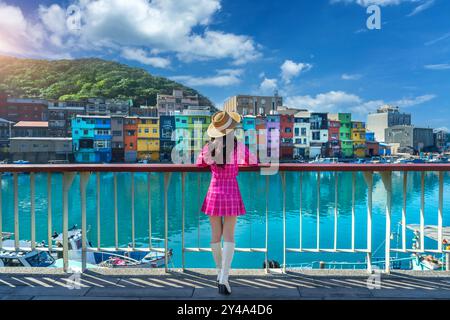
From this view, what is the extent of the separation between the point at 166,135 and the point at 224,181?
1620 inches

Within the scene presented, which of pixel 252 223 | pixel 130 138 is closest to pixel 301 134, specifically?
pixel 130 138

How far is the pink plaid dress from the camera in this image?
224cm

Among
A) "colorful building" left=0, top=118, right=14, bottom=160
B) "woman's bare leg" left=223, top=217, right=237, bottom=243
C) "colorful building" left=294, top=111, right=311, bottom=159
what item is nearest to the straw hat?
"woman's bare leg" left=223, top=217, right=237, bottom=243

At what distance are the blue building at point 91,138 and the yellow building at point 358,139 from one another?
34.0 metres

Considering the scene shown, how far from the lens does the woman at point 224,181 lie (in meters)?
2.24

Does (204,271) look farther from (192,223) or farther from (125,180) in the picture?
(125,180)

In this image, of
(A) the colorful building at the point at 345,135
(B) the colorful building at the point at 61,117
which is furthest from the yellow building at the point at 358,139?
(B) the colorful building at the point at 61,117

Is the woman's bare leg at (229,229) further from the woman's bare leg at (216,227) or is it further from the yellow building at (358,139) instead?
the yellow building at (358,139)

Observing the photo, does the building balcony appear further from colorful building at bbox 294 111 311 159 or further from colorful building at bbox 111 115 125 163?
colorful building at bbox 294 111 311 159

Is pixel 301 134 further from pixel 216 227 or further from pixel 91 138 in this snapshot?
pixel 216 227

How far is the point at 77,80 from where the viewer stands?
49.3m
